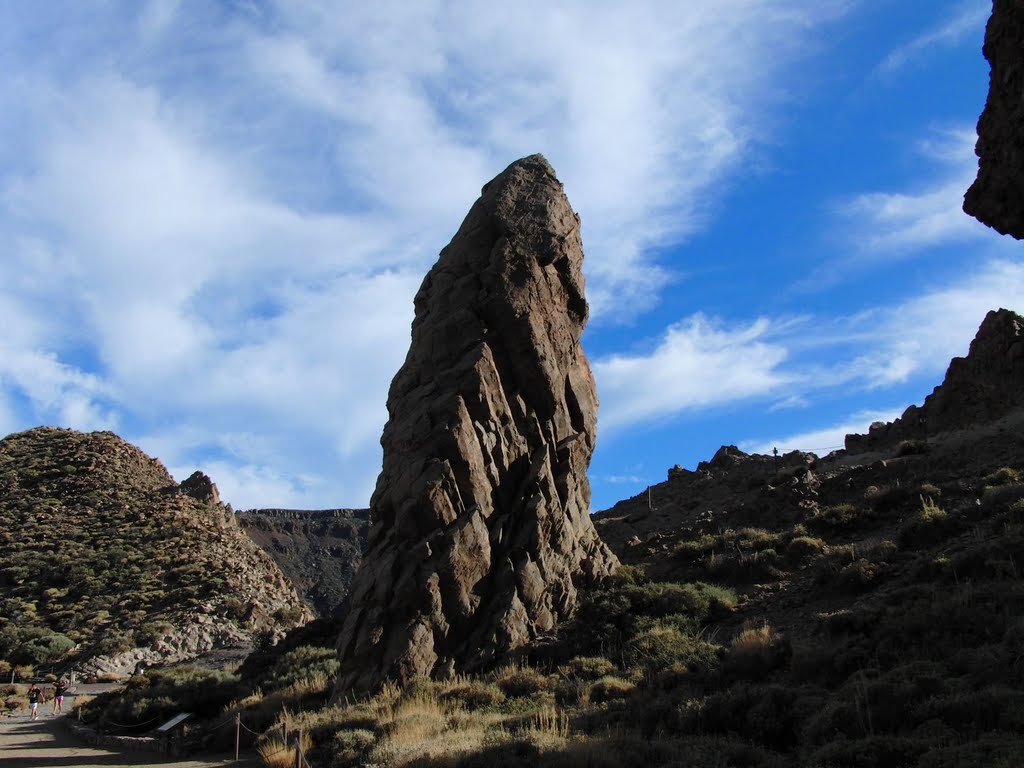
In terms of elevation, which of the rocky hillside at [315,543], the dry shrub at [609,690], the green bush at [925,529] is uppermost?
the rocky hillside at [315,543]

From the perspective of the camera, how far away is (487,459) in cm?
2016

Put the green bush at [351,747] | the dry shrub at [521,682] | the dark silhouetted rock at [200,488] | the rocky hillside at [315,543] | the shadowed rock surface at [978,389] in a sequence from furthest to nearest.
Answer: the rocky hillside at [315,543], the dark silhouetted rock at [200,488], the shadowed rock surface at [978,389], the dry shrub at [521,682], the green bush at [351,747]

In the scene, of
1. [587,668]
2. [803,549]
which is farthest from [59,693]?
[803,549]

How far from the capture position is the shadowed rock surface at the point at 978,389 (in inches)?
1296

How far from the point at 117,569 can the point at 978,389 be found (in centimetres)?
4790

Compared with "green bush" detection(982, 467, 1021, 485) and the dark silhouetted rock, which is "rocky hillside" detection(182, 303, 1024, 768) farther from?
the dark silhouetted rock

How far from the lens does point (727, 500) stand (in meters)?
31.7

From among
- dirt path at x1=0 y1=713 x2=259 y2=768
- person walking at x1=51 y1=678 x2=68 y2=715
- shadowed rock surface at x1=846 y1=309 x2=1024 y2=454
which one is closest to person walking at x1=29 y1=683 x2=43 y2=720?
person walking at x1=51 y1=678 x2=68 y2=715

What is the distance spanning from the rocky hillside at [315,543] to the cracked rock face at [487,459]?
257ft

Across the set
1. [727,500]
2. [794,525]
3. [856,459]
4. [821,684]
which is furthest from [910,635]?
[856,459]

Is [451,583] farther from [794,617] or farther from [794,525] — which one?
[794,525]

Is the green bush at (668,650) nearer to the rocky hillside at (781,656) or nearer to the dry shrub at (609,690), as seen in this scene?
the rocky hillside at (781,656)

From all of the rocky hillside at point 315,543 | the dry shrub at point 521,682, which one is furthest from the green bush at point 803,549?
the rocky hillside at point 315,543

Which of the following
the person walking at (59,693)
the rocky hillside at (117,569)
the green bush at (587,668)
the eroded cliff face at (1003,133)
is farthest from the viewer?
the rocky hillside at (117,569)
